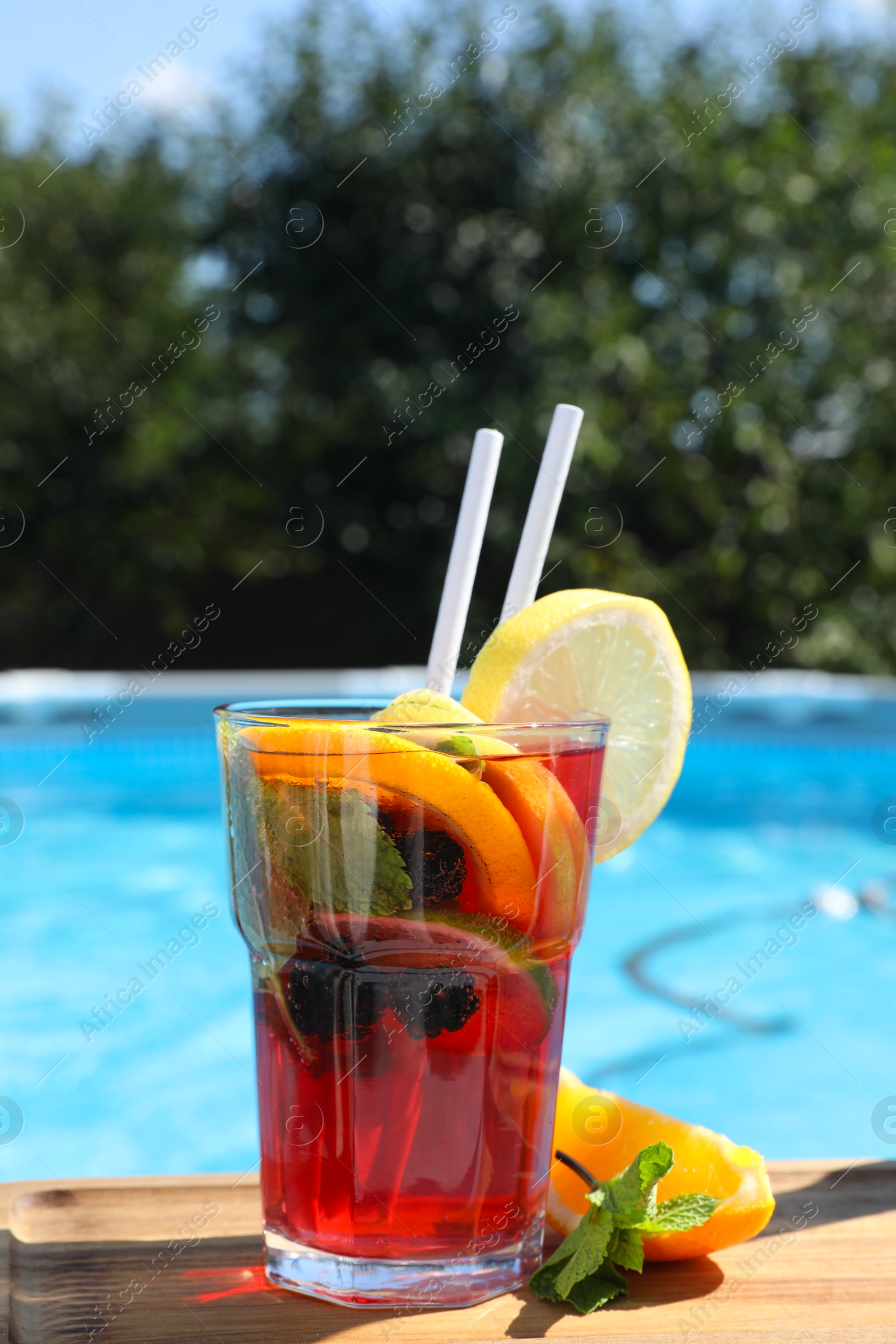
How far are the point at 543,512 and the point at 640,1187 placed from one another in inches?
18.8

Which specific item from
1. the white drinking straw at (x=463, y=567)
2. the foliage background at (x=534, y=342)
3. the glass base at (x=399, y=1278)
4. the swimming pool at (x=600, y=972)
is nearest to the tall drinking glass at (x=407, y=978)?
the glass base at (x=399, y=1278)

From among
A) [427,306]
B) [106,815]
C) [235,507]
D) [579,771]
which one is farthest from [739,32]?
[579,771]

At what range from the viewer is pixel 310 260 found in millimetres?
10328

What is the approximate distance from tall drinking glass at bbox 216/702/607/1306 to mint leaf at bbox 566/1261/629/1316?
0.05 meters

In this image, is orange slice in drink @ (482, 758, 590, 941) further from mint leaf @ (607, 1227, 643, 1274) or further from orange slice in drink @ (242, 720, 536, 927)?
mint leaf @ (607, 1227, 643, 1274)

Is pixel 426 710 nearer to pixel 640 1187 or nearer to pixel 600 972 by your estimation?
pixel 640 1187

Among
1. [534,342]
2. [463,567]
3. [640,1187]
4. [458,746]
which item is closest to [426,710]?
[458,746]

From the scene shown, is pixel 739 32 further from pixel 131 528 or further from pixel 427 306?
pixel 131 528

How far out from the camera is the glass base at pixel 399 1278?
796 mm

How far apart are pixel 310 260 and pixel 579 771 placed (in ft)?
33.4

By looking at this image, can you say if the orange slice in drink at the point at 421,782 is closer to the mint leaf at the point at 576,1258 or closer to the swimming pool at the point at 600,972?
the mint leaf at the point at 576,1258

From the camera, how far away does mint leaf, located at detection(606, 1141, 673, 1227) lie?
2.70ft

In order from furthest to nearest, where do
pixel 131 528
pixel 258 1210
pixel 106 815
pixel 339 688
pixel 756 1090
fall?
1. pixel 131 528
2. pixel 339 688
3. pixel 106 815
4. pixel 756 1090
5. pixel 258 1210

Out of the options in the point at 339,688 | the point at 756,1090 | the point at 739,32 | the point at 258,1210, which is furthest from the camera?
the point at 739,32
